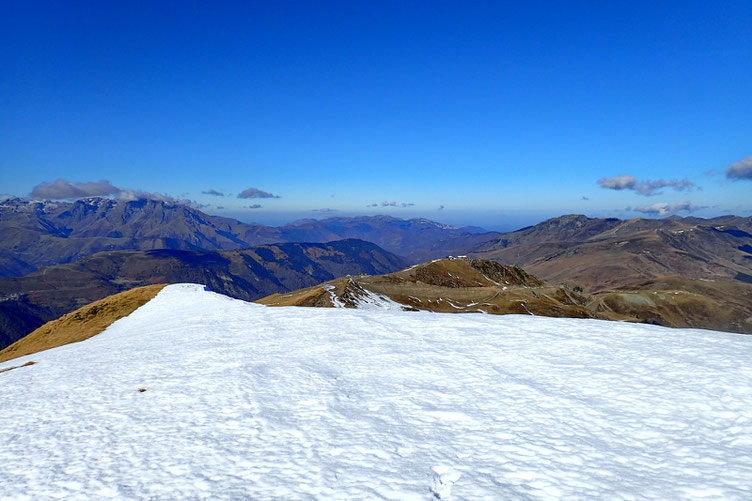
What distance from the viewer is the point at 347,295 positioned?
119 meters

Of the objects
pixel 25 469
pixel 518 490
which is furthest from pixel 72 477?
pixel 518 490

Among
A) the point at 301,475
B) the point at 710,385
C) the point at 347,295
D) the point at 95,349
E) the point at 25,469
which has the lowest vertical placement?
the point at 347,295

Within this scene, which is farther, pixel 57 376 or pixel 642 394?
pixel 57 376

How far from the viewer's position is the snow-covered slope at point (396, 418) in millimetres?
8977

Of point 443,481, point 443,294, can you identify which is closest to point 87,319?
point 443,481

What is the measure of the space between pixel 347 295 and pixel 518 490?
4398 inches

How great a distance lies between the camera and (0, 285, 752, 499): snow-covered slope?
29.5 ft

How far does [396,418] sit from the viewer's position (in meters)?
12.5

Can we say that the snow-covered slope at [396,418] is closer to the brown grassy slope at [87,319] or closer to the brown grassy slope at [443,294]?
the brown grassy slope at [87,319]

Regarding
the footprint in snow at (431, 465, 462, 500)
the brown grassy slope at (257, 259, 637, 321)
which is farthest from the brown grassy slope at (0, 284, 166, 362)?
the brown grassy slope at (257, 259, 637, 321)

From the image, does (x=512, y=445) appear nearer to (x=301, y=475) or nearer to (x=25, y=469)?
(x=301, y=475)

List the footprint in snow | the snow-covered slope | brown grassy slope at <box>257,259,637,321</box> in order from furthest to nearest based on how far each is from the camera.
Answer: brown grassy slope at <box>257,259,637,321</box>, the snow-covered slope, the footprint in snow

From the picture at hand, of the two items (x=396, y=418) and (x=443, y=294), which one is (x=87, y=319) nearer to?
(x=396, y=418)

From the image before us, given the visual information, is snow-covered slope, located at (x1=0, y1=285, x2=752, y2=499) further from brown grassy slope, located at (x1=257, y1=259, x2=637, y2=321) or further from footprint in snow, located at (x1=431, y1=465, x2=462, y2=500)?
brown grassy slope, located at (x1=257, y1=259, x2=637, y2=321)
